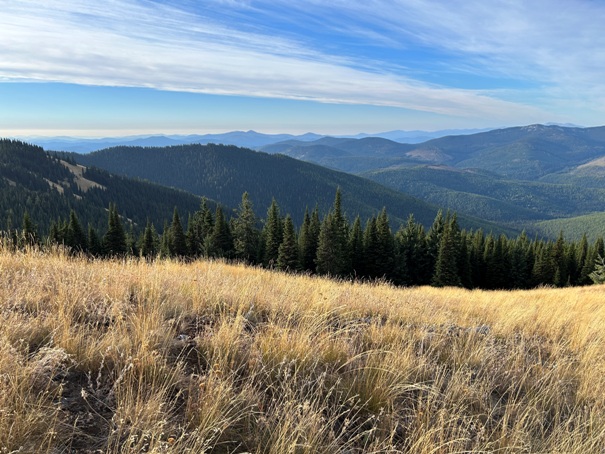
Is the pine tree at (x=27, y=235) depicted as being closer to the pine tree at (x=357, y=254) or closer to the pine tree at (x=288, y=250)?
the pine tree at (x=288, y=250)

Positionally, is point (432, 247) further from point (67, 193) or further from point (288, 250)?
point (67, 193)

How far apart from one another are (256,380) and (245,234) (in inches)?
1559

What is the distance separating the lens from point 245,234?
42.2 metres

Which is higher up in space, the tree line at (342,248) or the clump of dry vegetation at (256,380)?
the clump of dry vegetation at (256,380)

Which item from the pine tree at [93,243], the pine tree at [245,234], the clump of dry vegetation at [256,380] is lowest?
the pine tree at [93,243]

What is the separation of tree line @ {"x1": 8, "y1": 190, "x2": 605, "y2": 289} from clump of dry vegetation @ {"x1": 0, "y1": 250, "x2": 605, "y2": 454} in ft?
102

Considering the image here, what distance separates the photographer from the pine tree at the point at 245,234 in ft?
135

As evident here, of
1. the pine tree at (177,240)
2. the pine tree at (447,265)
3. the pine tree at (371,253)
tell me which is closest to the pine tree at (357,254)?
the pine tree at (371,253)

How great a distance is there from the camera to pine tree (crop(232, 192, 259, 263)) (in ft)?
135

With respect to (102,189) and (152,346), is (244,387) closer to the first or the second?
(152,346)

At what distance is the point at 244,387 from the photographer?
288 cm

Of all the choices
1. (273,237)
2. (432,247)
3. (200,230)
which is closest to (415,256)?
(432,247)

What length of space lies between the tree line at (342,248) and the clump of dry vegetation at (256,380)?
1229 inches

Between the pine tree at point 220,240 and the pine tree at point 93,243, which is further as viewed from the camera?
the pine tree at point 93,243
